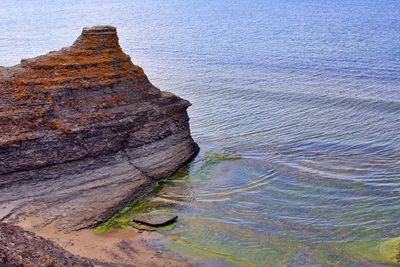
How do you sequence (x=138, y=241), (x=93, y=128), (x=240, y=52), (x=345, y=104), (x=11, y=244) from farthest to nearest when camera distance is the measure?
(x=240, y=52) → (x=345, y=104) → (x=93, y=128) → (x=138, y=241) → (x=11, y=244)

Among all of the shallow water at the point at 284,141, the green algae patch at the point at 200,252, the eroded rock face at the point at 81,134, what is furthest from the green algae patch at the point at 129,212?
the green algae patch at the point at 200,252

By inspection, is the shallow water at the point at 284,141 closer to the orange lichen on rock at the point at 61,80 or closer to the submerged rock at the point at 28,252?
the orange lichen on rock at the point at 61,80

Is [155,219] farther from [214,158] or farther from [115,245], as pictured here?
[214,158]

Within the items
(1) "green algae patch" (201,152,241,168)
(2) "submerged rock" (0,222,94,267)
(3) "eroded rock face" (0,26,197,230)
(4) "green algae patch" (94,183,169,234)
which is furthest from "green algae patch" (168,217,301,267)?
(1) "green algae patch" (201,152,241,168)

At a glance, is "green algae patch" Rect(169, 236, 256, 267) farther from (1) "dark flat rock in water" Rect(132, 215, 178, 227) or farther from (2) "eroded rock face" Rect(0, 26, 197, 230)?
(2) "eroded rock face" Rect(0, 26, 197, 230)

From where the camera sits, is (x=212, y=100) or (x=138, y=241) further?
(x=212, y=100)

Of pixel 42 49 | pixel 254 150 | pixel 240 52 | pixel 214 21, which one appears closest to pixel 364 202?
pixel 254 150

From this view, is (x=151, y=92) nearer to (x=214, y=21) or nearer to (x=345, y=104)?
(x=345, y=104)
